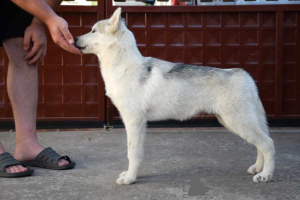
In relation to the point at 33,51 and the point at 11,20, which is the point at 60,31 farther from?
the point at 11,20

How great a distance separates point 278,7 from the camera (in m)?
6.57

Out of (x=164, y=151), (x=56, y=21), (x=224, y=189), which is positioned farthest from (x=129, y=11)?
(x=224, y=189)

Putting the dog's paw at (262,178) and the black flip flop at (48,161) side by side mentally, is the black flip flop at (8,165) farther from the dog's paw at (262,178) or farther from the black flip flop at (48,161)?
the dog's paw at (262,178)

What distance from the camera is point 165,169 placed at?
4824 millimetres

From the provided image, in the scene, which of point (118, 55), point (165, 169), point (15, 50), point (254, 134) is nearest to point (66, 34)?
point (118, 55)

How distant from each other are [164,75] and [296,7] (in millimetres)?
2839

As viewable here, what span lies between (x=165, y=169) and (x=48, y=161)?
108cm

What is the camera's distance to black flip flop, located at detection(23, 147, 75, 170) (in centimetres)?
480

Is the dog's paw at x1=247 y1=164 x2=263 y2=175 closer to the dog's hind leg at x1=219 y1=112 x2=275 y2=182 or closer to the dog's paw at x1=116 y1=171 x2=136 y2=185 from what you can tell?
the dog's hind leg at x1=219 y1=112 x2=275 y2=182

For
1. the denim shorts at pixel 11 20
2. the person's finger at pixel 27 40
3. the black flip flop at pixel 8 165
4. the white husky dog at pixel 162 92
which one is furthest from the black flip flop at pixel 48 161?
the denim shorts at pixel 11 20

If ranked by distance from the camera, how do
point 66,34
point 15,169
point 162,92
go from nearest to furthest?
1. point 66,34
2. point 162,92
3. point 15,169

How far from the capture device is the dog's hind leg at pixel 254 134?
436cm

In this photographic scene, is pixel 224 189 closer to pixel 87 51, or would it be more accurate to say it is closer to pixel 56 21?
pixel 87 51

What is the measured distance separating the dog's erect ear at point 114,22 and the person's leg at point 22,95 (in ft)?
3.07
